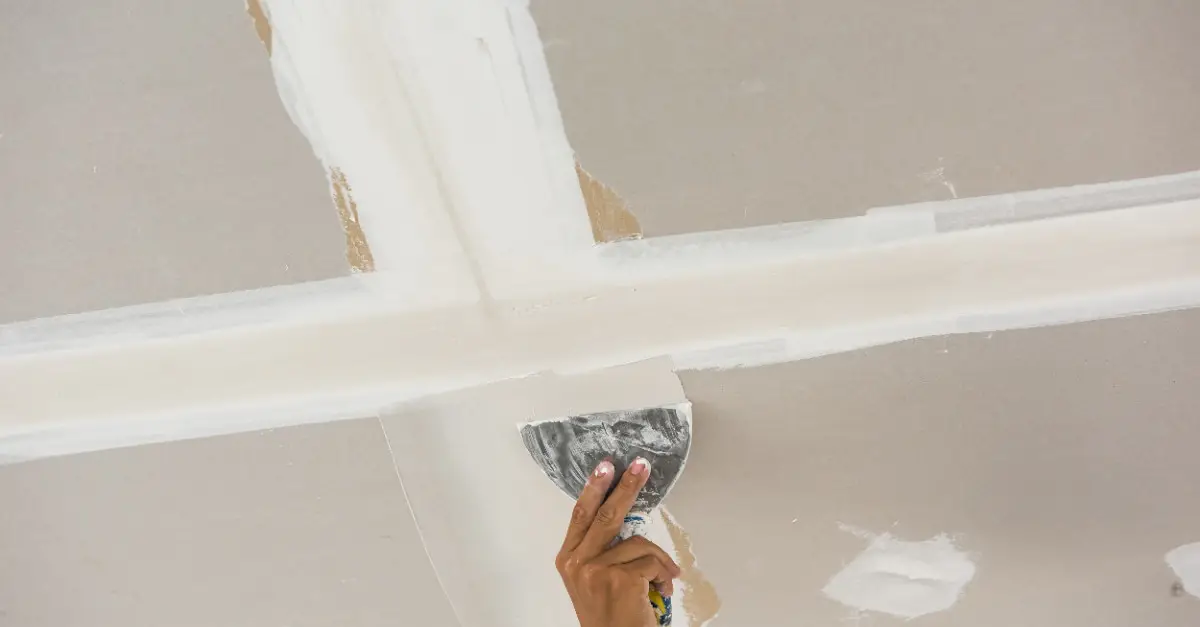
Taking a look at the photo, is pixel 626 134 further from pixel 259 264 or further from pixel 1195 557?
pixel 1195 557

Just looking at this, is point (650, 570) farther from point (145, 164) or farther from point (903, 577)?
point (145, 164)

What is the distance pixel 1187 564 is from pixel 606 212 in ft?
3.90

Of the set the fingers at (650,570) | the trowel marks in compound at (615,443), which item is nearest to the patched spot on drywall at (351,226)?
the trowel marks in compound at (615,443)

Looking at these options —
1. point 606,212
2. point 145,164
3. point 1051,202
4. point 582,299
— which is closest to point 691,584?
point 582,299

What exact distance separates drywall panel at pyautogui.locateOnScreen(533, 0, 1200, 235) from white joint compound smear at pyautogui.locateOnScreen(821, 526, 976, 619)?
0.62 metres

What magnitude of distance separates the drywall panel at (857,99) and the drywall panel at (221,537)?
622 mm

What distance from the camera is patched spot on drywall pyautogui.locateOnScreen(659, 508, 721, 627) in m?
1.10

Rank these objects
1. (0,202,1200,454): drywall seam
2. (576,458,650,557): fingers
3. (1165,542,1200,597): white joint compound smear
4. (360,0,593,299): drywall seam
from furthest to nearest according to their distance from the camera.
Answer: (1165,542,1200,597): white joint compound smear < (576,458,650,557): fingers < (0,202,1200,454): drywall seam < (360,0,593,299): drywall seam

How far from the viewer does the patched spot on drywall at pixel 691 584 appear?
110 centimetres

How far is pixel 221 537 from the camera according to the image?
107cm

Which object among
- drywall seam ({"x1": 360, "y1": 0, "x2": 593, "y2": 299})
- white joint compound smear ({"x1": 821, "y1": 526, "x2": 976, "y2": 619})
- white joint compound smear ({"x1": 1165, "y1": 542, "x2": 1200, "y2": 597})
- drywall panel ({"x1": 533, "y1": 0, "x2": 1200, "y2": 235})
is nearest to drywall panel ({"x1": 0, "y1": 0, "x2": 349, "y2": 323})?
drywall seam ({"x1": 360, "y1": 0, "x2": 593, "y2": 299})

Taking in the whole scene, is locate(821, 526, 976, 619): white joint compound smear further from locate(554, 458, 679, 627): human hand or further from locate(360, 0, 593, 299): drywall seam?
locate(360, 0, 593, 299): drywall seam

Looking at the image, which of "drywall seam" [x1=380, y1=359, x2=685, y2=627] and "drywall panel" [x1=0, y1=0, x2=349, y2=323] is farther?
"drywall seam" [x1=380, y1=359, x2=685, y2=627]

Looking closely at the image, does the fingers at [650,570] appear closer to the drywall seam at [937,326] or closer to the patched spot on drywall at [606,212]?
the drywall seam at [937,326]
